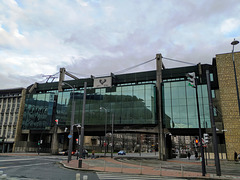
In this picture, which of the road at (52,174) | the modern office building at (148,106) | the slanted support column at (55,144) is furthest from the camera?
the slanted support column at (55,144)

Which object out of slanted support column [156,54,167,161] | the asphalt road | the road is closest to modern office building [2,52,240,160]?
slanted support column [156,54,167,161]

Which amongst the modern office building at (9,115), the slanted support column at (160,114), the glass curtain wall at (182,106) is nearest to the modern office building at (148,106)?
the glass curtain wall at (182,106)

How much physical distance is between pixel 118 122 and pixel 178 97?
1438 cm

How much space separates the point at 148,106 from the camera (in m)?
44.2

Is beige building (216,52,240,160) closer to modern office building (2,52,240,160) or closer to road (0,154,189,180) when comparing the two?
modern office building (2,52,240,160)

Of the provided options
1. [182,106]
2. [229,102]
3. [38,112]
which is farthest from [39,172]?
[38,112]

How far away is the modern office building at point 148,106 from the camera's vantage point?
3934 centimetres

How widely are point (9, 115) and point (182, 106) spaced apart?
168 ft

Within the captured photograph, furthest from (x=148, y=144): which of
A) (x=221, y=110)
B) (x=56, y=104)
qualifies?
(x=221, y=110)

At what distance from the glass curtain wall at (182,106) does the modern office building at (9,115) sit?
44.0 meters

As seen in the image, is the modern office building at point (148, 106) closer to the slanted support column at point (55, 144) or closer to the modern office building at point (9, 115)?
the slanted support column at point (55, 144)

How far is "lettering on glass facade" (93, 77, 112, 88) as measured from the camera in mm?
50866

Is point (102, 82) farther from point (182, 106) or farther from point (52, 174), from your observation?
point (52, 174)

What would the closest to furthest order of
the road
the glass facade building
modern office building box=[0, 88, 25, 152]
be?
the road
the glass facade building
modern office building box=[0, 88, 25, 152]
